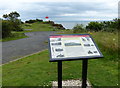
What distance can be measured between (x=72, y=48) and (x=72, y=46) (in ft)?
0.24

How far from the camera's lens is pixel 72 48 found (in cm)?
331

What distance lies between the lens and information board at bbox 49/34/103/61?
313cm

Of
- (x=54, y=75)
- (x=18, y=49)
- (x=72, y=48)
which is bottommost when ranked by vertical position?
(x=18, y=49)

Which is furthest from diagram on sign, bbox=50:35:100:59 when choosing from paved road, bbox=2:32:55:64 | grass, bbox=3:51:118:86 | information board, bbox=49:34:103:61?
paved road, bbox=2:32:55:64

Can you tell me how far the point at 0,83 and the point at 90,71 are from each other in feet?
9.89

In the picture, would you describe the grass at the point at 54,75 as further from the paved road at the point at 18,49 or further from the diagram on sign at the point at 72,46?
the paved road at the point at 18,49

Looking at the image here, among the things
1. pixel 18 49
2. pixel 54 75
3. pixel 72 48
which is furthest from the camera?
pixel 18 49

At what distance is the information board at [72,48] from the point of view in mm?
3131

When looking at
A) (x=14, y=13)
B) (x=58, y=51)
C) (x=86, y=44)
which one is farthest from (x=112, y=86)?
(x=14, y=13)

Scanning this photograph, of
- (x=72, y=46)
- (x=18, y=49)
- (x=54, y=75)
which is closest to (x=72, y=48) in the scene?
(x=72, y=46)

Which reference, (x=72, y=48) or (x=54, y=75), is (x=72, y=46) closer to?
(x=72, y=48)

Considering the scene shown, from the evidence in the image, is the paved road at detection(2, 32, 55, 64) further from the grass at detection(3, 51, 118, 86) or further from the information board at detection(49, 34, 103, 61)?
the information board at detection(49, 34, 103, 61)

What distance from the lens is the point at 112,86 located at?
398 centimetres

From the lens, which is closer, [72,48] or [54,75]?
[72,48]
